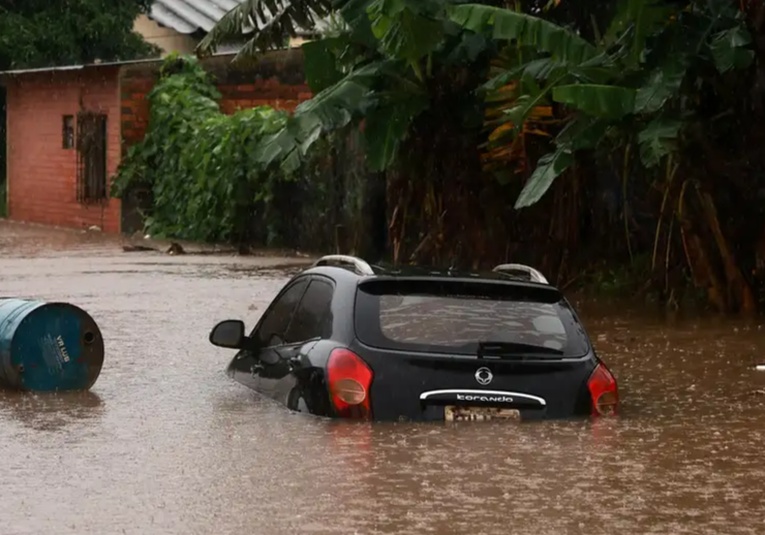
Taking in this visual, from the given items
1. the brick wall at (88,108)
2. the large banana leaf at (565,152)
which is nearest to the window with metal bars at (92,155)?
the brick wall at (88,108)

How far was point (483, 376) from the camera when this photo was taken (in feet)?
35.0

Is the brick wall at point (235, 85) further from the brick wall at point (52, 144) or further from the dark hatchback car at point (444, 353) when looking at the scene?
the dark hatchback car at point (444, 353)

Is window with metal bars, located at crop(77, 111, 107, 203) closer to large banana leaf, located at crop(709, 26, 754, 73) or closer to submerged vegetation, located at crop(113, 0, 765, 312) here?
submerged vegetation, located at crop(113, 0, 765, 312)

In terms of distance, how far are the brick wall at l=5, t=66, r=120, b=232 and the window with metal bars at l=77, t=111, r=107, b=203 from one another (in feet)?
0.77

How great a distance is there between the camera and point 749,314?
725 inches

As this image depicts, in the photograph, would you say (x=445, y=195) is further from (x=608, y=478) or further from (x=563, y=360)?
(x=608, y=478)

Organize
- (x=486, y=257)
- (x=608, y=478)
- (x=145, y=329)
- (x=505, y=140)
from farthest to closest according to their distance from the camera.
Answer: (x=486, y=257) < (x=505, y=140) < (x=145, y=329) < (x=608, y=478)

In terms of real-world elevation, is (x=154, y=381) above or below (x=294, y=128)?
below

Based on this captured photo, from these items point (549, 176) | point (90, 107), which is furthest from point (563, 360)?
point (90, 107)

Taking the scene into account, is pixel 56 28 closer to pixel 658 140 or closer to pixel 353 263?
pixel 658 140

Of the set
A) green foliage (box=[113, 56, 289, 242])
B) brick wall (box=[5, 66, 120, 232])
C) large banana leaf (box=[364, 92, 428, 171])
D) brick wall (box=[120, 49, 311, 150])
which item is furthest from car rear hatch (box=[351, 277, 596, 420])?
brick wall (box=[5, 66, 120, 232])

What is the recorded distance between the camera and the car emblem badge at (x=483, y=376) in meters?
10.7

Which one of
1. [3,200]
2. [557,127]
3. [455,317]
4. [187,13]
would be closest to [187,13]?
[187,13]

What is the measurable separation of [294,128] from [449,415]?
10.1 meters
